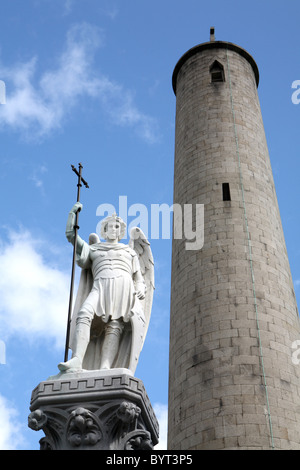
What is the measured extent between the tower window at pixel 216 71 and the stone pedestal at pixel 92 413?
19.0 meters

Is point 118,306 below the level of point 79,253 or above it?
below

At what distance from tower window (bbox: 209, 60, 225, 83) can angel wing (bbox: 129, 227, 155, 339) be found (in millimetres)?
15253

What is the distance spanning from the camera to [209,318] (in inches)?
734

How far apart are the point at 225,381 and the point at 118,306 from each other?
8.20 meters

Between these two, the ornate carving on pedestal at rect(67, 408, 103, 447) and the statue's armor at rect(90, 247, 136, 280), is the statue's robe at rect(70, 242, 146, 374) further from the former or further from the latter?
the ornate carving on pedestal at rect(67, 408, 103, 447)

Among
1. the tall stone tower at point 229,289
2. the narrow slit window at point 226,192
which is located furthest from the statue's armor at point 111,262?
the narrow slit window at point 226,192

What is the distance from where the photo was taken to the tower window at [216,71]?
25656 mm

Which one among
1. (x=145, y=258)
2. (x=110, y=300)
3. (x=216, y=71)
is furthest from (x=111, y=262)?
(x=216, y=71)

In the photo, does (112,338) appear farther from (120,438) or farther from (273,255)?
(273,255)

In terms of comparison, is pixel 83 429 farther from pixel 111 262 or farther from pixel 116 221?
pixel 116 221

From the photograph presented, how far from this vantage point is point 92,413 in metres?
8.16

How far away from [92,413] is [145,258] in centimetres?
379

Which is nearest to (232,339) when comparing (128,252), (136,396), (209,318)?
(209,318)
